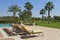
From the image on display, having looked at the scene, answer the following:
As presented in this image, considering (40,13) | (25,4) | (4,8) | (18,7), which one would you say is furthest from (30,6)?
(40,13)

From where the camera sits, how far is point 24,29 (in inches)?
443

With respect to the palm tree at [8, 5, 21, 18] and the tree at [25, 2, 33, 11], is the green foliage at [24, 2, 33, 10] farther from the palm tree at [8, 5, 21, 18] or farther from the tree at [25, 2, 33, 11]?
the palm tree at [8, 5, 21, 18]

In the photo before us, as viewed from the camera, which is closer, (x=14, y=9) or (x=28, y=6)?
(x=28, y=6)

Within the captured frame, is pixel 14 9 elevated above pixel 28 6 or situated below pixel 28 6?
below

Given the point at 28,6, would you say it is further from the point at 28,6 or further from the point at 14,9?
the point at 14,9

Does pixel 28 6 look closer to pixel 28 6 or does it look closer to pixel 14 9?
pixel 28 6

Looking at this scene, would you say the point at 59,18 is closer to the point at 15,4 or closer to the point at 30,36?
the point at 15,4

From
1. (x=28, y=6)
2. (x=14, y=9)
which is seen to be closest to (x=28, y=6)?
(x=28, y=6)

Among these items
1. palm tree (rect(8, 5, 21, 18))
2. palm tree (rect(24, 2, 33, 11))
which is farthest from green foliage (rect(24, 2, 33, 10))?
palm tree (rect(8, 5, 21, 18))

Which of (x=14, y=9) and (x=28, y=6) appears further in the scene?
(x=14, y=9)

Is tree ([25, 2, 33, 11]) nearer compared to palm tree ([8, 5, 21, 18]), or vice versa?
tree ([25, 2, 33, 11])

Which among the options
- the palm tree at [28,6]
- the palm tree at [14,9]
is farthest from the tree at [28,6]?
the palm tree at [14,9]

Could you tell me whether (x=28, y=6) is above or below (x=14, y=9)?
above

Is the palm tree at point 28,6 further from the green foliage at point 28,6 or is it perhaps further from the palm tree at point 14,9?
the palm tree at point 14,9
